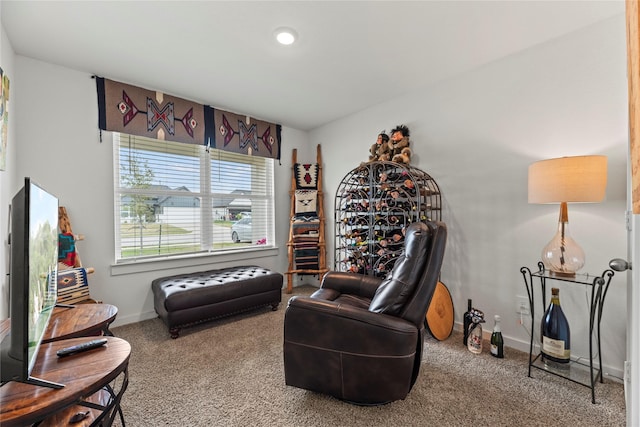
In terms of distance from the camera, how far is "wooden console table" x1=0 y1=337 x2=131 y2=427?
678 mm

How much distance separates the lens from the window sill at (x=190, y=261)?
2.76 meters

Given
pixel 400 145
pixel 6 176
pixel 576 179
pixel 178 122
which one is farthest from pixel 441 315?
pixel 6 176

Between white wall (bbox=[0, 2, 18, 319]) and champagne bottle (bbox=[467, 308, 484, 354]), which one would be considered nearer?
white wall (bbox=[0, 2, 18, 319])

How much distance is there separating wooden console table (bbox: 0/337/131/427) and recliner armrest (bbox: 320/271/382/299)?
1638 mm

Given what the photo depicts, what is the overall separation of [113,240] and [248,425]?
235cm

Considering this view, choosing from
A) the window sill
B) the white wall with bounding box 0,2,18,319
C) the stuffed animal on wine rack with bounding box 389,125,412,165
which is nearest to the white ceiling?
the white wall with bounding box 0,2,18,319

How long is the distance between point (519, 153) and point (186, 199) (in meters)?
3.52

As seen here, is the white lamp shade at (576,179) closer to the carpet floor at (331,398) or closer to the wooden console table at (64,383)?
the carpet floor at (331,398)

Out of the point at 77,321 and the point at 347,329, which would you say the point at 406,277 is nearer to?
the point at 347,329

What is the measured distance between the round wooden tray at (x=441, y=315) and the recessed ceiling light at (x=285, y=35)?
2.47 meters

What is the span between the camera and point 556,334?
1.86 metres

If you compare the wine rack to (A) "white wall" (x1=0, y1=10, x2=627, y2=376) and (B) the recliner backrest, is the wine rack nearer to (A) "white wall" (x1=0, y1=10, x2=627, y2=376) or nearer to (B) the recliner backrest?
(A) "white wall" (x1=0, y1=10, x2=627, y2=376)

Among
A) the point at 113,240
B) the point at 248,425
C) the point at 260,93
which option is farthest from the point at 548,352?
the point at 113,240

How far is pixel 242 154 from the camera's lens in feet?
12.0
